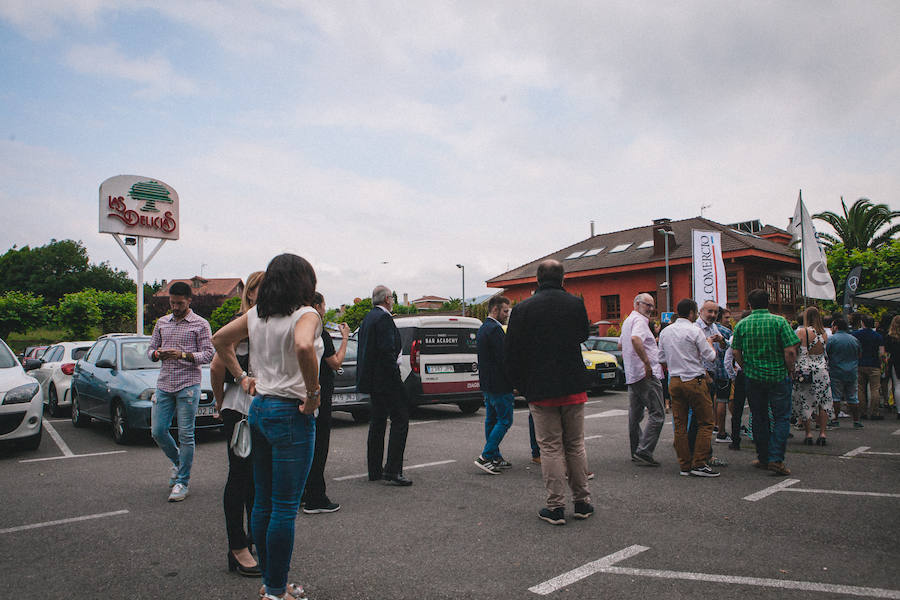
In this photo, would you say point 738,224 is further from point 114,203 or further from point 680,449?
point 680,449

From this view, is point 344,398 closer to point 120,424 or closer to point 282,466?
point 120,424

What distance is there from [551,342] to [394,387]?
6.45 ft

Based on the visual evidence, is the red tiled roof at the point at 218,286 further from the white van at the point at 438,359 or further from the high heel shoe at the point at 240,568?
the high heel shoe at the point at 240,568

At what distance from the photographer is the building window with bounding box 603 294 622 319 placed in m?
39.1

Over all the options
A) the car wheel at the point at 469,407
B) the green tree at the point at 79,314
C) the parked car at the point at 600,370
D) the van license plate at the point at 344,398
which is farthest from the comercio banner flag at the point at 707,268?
the green tree at the point at 79,314

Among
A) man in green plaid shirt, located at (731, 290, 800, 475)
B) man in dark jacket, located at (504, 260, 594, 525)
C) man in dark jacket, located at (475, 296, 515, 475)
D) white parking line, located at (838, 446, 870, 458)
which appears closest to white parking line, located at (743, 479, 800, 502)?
man in green plaid shirt, located at (731, 290, 800, 475)

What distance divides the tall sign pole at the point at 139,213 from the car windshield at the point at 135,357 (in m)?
13.7

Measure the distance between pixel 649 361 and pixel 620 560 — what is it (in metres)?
3.28

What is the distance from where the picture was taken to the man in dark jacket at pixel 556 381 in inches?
188

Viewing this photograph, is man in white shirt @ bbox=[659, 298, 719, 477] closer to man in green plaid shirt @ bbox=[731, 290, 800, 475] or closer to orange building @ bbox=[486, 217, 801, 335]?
man in green plaid shirt @ bbox=[731, 290, 800, 475]

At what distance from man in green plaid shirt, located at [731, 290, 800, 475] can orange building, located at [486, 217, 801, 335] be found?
28374 mm

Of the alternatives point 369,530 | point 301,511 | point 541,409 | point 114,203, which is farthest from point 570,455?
point 114,203

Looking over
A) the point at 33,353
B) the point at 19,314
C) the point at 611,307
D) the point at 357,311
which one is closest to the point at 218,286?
the point at 357,311

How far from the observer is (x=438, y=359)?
36.6ft
